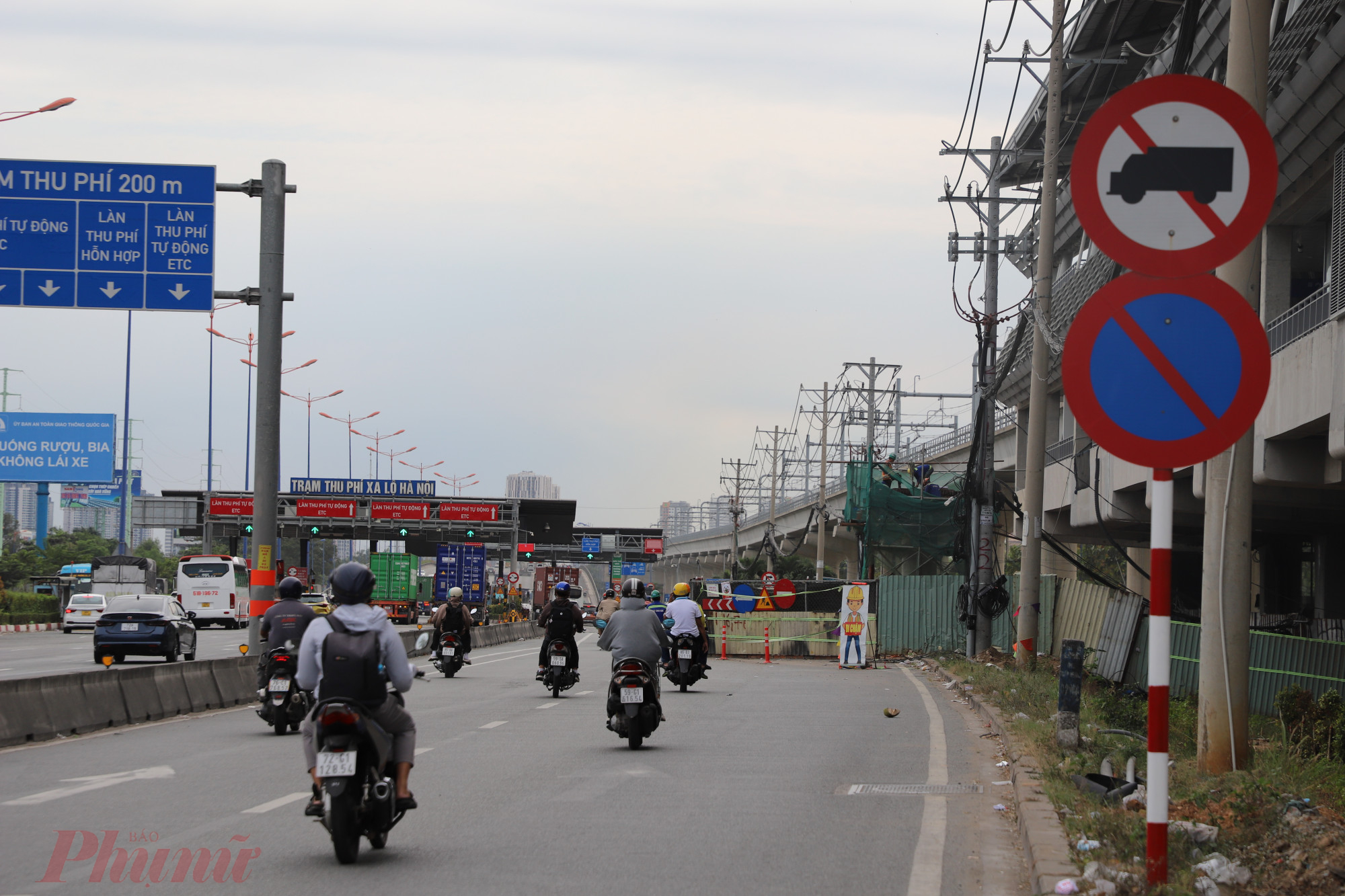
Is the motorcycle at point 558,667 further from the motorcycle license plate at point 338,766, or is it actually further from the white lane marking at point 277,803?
the motorcycle license plate at point 338,766

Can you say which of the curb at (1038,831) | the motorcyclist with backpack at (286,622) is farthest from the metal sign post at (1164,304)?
the motorcyclist with backpack at (286,622)

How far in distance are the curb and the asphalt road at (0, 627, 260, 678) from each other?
12.1 meters

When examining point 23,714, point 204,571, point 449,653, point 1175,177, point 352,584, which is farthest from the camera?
point 204,571

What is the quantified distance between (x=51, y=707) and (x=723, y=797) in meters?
8.08

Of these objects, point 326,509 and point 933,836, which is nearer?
point 933,836

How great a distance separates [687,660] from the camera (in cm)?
2219

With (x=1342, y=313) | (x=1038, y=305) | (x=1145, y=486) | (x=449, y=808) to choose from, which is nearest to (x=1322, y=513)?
(x=1145, y=486)

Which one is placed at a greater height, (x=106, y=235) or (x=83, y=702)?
(x=106, y=235)

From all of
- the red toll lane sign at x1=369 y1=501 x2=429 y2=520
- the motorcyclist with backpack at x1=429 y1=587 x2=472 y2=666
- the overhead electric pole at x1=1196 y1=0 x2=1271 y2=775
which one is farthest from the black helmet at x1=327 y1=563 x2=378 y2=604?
the red toll lane sign at x1=369 y1=501 x2=429 y2=520

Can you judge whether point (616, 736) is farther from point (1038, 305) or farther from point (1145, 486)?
point (1145, 486)

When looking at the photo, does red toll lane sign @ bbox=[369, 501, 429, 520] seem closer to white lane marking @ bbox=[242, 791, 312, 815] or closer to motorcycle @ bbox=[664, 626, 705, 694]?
motorcycle @ bbox=[664, 626, 705, 694]

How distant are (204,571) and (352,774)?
51.1 m

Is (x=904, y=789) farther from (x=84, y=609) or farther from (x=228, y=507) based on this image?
(x=228, y=507)

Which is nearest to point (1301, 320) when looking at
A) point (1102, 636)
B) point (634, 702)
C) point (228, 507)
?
point (1102, 636)
